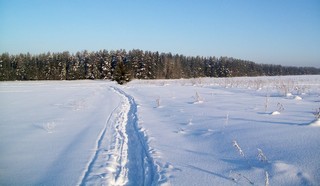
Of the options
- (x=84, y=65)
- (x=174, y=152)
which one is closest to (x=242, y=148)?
(x=174, y=152)

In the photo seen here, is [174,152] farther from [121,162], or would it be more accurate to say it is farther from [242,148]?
[242,148]

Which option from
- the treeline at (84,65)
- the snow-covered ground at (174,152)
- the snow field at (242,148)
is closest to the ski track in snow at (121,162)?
the snow-covered ground at (174,152)

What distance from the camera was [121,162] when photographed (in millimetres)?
4461

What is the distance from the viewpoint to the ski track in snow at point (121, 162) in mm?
3723

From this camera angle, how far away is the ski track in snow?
372 cm

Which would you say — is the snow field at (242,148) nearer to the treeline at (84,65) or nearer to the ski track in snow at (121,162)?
the ski track in snow at (121,162)

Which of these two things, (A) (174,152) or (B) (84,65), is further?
(B) (84,65)

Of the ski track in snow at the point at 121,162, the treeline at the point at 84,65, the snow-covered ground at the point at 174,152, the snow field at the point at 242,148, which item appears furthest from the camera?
the treeline at the point at 84,65

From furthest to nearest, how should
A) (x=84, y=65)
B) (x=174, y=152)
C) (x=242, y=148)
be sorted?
(x=84, y=65) < (x=174, y=152) < (x=242, y=148)

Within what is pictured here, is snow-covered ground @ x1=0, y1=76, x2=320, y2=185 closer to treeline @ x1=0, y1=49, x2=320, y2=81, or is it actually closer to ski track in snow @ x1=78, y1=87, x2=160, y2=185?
ski track in snow @ x1=78, y1=87, x2=160, y2=185

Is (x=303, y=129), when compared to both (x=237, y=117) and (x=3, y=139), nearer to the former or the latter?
(x=237, y=117)

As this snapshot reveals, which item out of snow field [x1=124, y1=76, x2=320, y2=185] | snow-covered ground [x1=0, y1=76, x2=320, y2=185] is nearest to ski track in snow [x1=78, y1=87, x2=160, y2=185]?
snow-covered ground [x1=0, y1=76, x2=320, y2=185]

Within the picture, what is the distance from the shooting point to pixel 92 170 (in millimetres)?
4109

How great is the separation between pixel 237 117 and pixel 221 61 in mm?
96187
